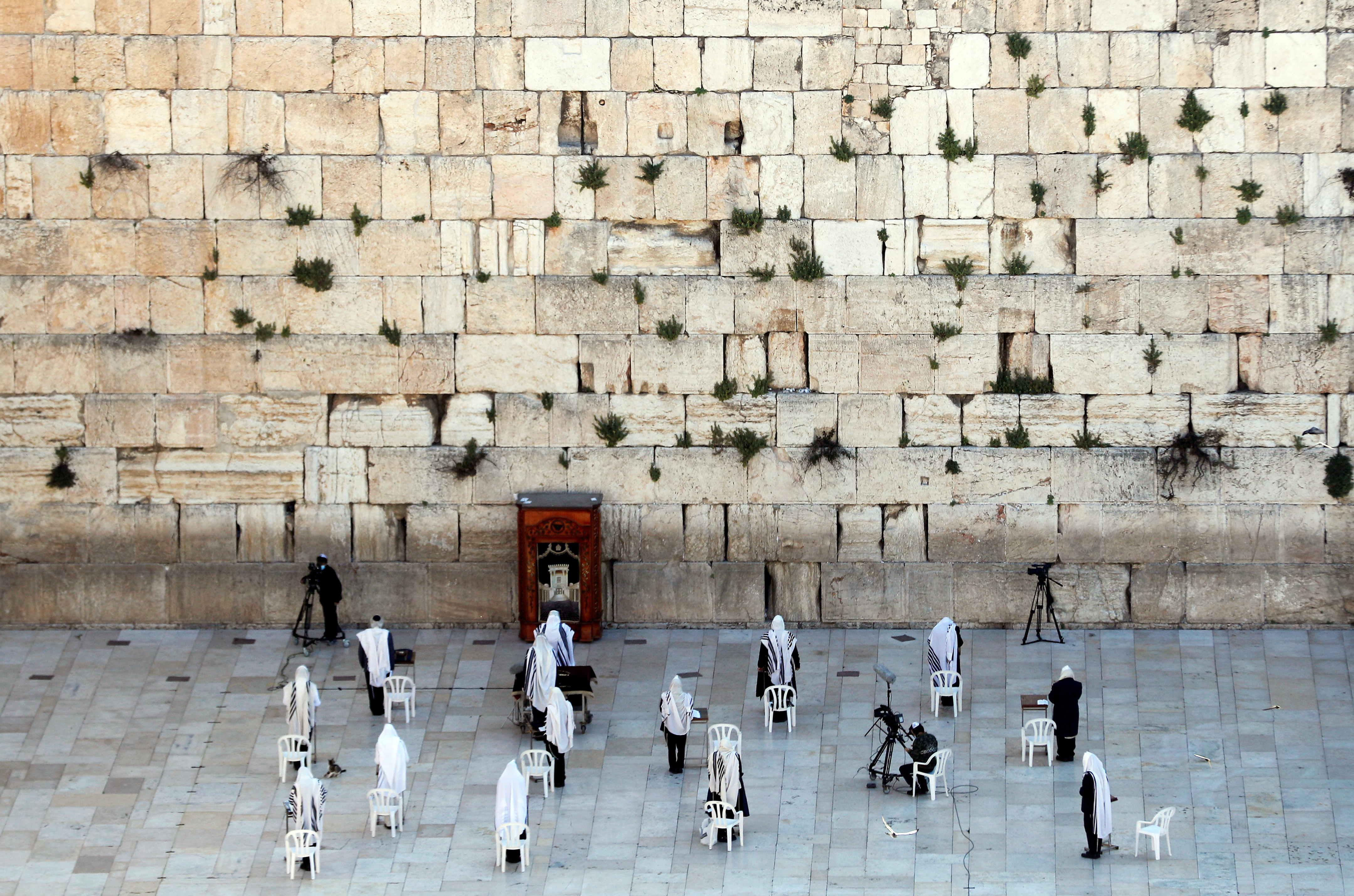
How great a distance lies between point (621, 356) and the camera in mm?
23984

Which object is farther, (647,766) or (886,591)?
(886,591)

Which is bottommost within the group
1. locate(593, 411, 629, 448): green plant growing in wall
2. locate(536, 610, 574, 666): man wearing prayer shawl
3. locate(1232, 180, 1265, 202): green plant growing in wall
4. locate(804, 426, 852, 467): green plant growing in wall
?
Result: locate(536, 610, 574, 666): man wearing prayer shawl

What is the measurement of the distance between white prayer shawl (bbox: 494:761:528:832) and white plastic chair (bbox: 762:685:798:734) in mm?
3581

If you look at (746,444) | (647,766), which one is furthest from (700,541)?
(647,766)

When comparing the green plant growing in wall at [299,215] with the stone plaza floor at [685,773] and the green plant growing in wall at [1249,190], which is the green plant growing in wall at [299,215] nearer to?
the stone plaza floor at [685,773]

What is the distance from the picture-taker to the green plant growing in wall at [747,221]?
2369cm

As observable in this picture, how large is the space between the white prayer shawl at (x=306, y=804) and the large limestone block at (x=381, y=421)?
611 cm

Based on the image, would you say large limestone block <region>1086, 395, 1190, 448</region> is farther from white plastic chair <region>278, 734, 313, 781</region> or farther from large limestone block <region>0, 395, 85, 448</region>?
large limestone block <region>0, 395, 85, 448</region>

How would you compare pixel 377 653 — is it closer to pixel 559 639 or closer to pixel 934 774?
pixel 559 639

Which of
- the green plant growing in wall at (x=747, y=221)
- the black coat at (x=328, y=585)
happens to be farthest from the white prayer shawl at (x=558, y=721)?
the green plant growing in wall at (x=747, y=221)

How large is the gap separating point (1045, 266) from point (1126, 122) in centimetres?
185

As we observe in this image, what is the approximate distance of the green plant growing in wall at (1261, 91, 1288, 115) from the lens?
23.3m

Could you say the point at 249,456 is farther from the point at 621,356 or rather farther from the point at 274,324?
the point at 621,356

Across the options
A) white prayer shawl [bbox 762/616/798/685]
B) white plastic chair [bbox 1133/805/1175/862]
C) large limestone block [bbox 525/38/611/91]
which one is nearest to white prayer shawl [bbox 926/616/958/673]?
white prayer shawl [bbox 762/616/798/685]
